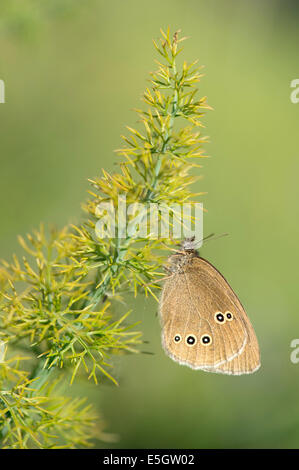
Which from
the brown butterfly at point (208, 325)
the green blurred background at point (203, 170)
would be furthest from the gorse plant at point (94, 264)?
the green blurred background at point (203, 170)

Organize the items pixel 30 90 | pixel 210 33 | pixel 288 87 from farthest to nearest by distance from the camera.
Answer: pixel 210 33
pixel 288 87
pixel 30 90

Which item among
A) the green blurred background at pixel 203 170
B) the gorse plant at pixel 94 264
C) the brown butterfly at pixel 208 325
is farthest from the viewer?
the green blurred background at pixel 203 170

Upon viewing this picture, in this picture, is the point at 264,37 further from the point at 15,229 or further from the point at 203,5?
the point at 15,229

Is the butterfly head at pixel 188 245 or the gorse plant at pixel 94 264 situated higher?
the butterfly head at pixel 188 245

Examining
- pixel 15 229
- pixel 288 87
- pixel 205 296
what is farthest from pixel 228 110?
pixel 205 296

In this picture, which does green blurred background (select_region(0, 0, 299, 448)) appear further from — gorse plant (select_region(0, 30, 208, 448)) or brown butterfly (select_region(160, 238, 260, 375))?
gorse plant (select_region(0, 30, 208, 448))

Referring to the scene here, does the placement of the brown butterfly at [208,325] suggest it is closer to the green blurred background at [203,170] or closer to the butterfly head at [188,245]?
the butterfly head at [188,245]

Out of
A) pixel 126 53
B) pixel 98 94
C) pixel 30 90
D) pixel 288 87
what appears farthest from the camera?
pixel 288 87

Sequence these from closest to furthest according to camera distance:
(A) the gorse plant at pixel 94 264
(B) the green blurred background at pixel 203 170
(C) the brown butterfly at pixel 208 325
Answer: (A) the gorse plant at pixel 94 264
(C) the brown butterfly at pixel 208 325
(B) the green blurred background at pixel 203 170
